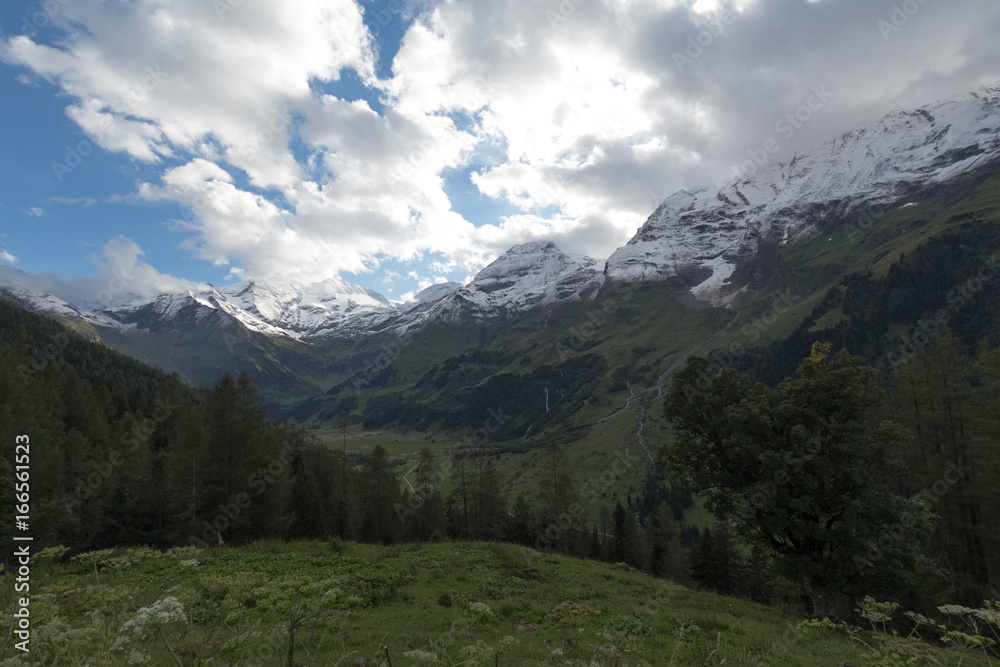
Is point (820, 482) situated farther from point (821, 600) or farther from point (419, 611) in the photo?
point (419, 611)

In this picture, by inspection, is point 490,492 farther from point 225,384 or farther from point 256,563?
point 256,563

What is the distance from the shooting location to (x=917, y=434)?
34.8 m

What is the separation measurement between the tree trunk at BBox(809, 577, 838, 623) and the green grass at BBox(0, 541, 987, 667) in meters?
2.24

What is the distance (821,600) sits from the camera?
21750 mm

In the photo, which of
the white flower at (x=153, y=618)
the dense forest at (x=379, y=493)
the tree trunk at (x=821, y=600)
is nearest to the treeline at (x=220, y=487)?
the dense forest at (x=379, y=493)

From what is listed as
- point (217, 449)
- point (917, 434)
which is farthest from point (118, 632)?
point (917, 434)

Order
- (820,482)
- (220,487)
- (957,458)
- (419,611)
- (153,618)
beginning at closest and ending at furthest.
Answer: (153,618) → (419,611) → (820,482) → (957,458) → (220,487)

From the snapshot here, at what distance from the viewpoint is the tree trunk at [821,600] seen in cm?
2148

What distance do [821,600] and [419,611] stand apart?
2121cm

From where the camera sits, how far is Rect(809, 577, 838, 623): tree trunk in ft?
70.5

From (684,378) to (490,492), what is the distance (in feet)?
153

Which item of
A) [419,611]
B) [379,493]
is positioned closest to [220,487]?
[379,493]

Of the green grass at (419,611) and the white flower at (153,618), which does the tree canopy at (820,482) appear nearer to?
the green grass at (419,611)

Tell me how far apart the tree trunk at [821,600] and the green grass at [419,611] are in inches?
88.2
